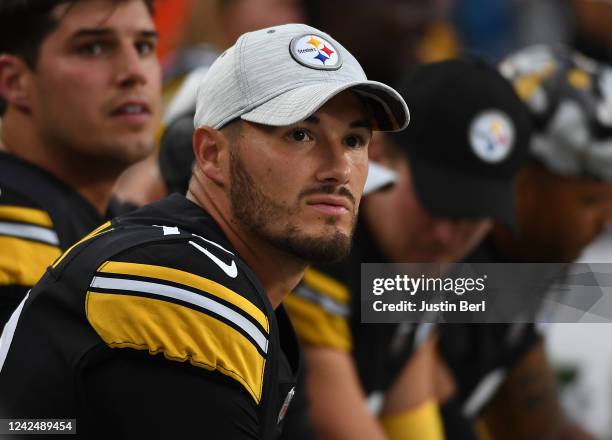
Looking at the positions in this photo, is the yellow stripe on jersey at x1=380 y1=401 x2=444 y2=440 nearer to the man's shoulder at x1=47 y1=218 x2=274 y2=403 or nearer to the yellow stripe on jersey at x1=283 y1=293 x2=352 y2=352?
the yellow stripe on jersey at x1=283 y1=293 x2=352 y2=352

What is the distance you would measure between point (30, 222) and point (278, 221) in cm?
79

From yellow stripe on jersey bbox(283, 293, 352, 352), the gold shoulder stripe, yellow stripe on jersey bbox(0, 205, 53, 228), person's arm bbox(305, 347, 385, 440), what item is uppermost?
yellow stripe on jersey bbox(0, 205, 53, 228)

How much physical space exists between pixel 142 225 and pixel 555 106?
2359 mm

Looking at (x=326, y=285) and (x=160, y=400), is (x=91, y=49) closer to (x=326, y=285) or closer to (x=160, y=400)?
(x=326, y=285)

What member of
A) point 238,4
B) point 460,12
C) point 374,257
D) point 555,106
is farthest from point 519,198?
point 460,12

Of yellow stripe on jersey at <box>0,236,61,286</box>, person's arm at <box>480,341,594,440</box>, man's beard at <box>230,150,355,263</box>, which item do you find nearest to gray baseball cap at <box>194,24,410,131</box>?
man's beard at <box>230,150,355,263</box>

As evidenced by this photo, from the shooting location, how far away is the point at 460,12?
734cm

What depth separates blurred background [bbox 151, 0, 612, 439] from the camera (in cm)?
532

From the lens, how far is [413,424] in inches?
163

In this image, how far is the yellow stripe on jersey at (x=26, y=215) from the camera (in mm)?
2701

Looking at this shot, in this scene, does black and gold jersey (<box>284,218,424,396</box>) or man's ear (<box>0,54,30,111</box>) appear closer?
man's ear (<box>0,54,30,111</box>)

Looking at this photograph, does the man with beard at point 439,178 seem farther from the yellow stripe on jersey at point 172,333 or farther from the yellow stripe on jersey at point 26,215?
the yellow stripe on jersey at point 172,333

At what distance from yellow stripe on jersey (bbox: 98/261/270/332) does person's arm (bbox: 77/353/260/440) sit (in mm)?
127

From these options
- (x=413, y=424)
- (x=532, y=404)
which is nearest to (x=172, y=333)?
(x=413, y=424)
